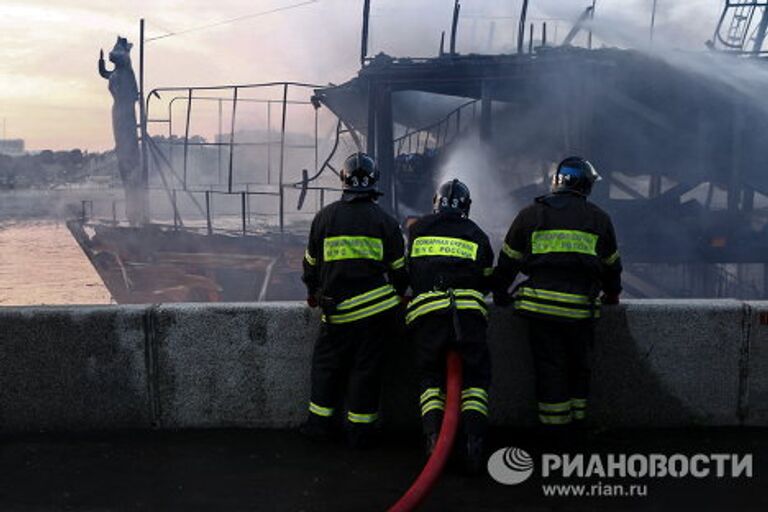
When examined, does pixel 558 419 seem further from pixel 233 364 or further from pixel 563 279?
pixel 233 364

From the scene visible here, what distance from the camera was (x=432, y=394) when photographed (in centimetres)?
392

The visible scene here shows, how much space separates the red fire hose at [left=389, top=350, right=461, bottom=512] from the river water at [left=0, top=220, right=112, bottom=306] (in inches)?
591

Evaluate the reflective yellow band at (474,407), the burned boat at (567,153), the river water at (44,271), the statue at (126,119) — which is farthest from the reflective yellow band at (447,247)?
the river water at (44,271)

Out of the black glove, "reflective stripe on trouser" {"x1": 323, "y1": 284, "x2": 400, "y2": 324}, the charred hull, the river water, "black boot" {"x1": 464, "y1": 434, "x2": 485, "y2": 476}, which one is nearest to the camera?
"black boot" {"x1": 464, "y1": 434, "x2": 485, "y2": 476}

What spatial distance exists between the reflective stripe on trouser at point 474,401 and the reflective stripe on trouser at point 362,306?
621 mm

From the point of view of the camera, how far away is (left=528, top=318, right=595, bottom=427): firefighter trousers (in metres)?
4.05

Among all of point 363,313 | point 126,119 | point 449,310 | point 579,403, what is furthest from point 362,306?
point 126,119

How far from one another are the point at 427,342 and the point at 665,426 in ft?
5.06

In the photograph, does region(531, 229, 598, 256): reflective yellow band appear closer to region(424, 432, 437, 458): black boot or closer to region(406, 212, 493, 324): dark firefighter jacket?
region(406, 212, 493, 324): dark firefighter jacket

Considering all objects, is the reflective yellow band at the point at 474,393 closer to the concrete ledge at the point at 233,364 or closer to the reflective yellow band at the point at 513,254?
the reflective yellow band at the point at 513,254

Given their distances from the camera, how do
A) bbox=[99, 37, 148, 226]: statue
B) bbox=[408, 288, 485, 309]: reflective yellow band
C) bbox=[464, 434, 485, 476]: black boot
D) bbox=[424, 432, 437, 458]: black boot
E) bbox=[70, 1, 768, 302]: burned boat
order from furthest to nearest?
1. bbox=[99, 37, 148, 226]: statue
2. bbox=[70, 1, 768, 302]: burned boat
3. bbox=[408, 288, 485, 309]: reflective yellow band
4. bbox=[424, 432, 437, 458]: black boot
5. bbox=[464, 434, 485, 476]: black boot

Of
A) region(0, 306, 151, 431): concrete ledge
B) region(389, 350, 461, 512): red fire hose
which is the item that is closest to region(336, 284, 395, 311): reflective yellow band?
region(389, 350, 461, 512): red fire hose

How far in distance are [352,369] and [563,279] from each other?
1.24m

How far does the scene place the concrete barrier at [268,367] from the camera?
4223 millimetres
